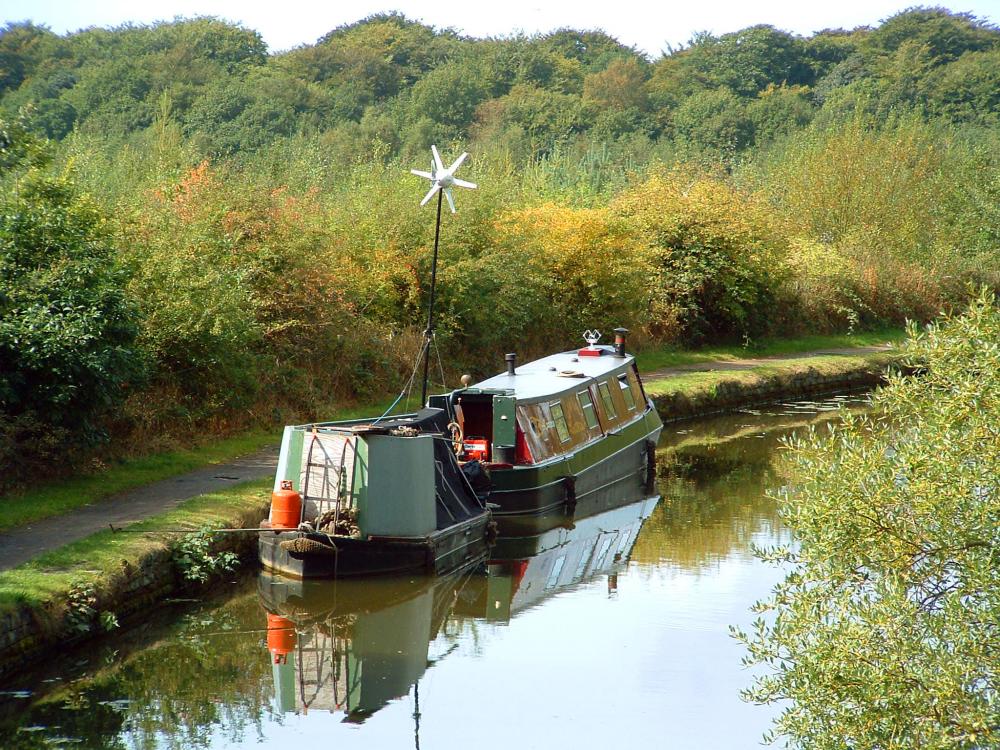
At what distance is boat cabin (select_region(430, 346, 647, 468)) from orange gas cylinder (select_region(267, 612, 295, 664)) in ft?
13.9

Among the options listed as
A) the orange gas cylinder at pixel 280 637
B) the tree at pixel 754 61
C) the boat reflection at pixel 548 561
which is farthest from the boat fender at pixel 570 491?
the tree at pixel 754 61

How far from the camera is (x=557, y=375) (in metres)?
17.5

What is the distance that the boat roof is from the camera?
16219 millimetres

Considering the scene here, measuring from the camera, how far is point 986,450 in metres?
6.32

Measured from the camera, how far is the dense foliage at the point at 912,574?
608 centimetres

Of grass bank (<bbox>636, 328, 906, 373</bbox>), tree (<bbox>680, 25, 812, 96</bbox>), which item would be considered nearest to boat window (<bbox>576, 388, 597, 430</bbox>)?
grass bank (<bbox>636, 328, 906, 373</bbox>)

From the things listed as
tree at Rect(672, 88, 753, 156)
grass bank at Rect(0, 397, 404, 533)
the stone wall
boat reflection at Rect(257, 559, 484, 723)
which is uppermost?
tree at Rect(672, 88, 753, 156)

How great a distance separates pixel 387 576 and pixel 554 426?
4538 mm

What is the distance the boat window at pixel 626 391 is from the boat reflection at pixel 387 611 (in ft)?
12.8

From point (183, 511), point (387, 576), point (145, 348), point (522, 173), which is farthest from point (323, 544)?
point (522, 173)

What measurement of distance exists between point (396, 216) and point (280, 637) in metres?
11.6

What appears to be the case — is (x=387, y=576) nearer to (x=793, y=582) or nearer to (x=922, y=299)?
(x=793, y=582)

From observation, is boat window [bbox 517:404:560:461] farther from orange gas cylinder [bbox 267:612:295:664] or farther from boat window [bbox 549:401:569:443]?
orange gas cylinder [bbox 267:612:295:664]

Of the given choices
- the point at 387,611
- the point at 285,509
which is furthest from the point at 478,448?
the point at 387,611
